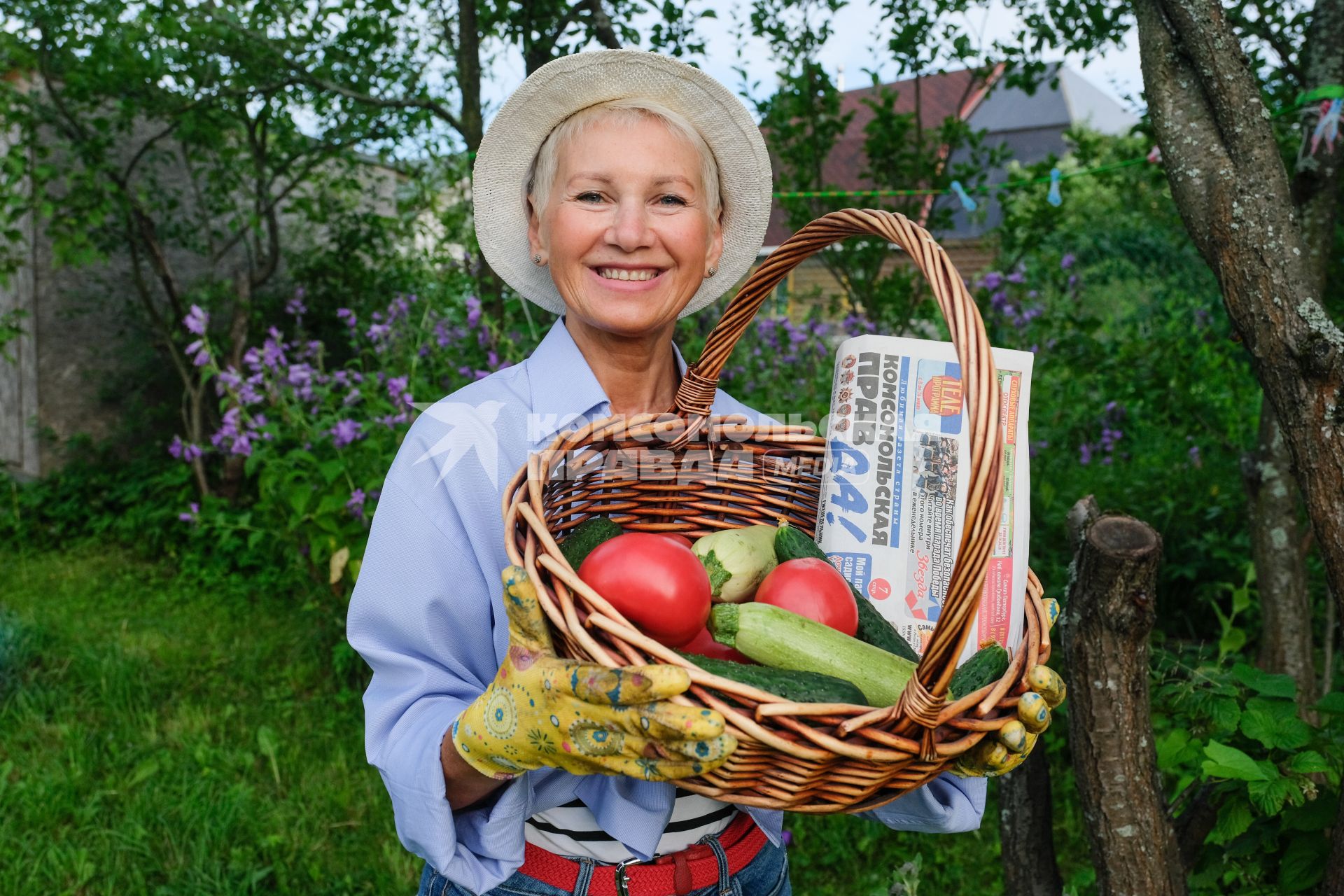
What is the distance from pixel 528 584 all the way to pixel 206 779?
2.78m

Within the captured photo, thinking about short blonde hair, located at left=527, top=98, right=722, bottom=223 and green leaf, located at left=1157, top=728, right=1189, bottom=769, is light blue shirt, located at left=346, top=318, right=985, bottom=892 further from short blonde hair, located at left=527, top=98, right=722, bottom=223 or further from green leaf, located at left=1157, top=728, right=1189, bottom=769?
green leaf, located at left=1157, top=728, right=1189, bottom=769

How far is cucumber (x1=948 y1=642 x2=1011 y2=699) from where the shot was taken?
42.7 inches

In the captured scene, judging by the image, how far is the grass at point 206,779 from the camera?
2.79m

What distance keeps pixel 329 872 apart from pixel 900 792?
2.31 metres

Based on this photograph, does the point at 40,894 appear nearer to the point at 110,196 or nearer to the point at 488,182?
the point at 488,182

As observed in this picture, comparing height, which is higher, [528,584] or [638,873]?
[528,584]

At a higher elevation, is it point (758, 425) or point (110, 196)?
point (110, 196)

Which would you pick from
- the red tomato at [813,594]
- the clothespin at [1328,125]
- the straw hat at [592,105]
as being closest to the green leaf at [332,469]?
the straw hat at [592,105]

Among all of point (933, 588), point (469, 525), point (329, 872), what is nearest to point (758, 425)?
point (933, 588)

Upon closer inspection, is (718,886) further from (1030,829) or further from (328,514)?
(328,514)

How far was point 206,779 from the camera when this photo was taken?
3223 millimetres

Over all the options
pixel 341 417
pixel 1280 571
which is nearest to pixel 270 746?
pixel 341 417

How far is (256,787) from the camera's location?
126 inches

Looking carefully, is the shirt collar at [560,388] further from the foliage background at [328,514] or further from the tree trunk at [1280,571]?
the tree trunk at [1280,571]
